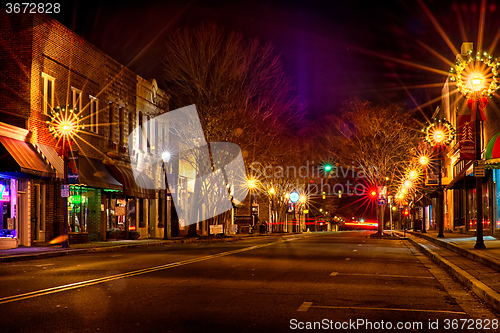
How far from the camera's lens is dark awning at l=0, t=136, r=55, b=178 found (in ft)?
71.7

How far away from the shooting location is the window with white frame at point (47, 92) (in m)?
26.7

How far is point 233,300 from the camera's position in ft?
29.8

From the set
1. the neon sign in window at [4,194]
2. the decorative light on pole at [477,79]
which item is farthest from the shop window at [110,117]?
the decorative light on pole at [477,79]

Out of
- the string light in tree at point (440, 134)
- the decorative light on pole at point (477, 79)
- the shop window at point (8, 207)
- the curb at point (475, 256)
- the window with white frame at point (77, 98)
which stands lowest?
the curb at point (475, 256)

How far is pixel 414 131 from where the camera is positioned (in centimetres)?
4116

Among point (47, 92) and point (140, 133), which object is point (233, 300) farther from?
point (140, 133)


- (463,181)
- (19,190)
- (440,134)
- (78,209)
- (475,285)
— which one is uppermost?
(440,134)

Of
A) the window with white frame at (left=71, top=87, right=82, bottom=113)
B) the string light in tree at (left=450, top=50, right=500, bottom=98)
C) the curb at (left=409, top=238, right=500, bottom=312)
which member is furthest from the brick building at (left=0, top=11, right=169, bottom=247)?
the string light in tree at (left=450, top=50, right=500, bottom=98)

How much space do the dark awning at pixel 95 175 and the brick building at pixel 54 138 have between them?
8 cm

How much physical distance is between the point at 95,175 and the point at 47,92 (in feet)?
16.0

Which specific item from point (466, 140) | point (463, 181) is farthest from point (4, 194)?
point (463, 181)

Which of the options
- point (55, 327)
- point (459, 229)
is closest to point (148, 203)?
point (459, 229)

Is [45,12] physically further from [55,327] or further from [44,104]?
[55,327]

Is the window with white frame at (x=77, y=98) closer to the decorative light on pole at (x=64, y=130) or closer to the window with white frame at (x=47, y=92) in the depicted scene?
the window with white frame at (x=47, y=92)
